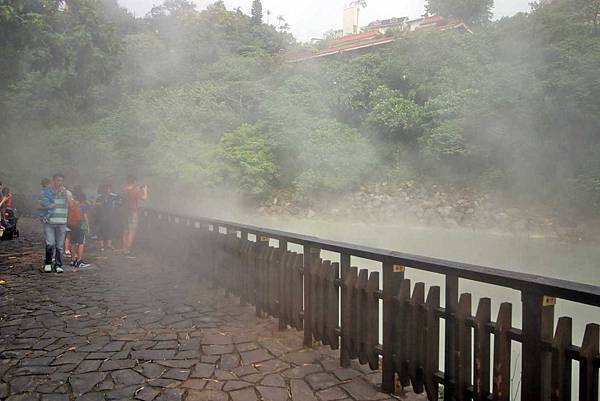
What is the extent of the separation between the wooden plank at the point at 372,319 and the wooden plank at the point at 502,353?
2.76ft

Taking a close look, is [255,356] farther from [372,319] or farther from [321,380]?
[372,319]

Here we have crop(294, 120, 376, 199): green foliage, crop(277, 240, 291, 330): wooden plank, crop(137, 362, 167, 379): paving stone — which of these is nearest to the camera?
crop(137, 362, 167, 379): paving stone

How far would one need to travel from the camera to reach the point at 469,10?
29719 millimetres

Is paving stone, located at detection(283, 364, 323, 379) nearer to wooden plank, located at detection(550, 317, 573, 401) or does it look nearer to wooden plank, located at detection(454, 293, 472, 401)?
wooden plank, located at detection(454, 293, 472, 401)

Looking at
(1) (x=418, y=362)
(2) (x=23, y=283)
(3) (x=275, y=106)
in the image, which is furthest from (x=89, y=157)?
(1) (x=418, y=362)

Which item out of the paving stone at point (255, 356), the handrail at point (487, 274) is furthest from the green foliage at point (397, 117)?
Result: the paving stone at point (255, 356)

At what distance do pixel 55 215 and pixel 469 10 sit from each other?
3124 cm

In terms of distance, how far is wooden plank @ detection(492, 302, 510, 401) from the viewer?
2014 millimetres

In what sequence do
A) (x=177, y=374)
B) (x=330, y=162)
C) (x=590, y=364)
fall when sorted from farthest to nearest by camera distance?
(x=330, y=162), (x=177, y=374), (x=590, y=364)

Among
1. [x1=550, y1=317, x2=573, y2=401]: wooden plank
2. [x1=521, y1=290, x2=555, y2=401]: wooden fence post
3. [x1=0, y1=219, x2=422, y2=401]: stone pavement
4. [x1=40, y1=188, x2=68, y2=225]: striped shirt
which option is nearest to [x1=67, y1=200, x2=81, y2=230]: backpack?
[x1=40, y1=188, x2=68, y2=225]: striped shirt

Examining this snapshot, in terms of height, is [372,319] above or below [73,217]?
below

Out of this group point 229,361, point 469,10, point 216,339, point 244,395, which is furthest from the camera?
point 469,10

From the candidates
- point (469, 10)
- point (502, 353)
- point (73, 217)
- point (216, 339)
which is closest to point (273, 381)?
point (216, 339)

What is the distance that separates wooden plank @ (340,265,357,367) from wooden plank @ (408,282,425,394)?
524 mm
